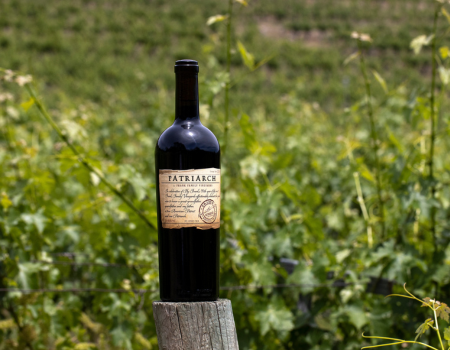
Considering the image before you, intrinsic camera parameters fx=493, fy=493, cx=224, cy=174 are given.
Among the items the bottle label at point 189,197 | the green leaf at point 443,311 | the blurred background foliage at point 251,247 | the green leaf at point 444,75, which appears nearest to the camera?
the green leaf at point 443,311

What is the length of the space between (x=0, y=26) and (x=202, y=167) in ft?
66.6

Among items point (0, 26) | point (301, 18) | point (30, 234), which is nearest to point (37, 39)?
point (0, 26)

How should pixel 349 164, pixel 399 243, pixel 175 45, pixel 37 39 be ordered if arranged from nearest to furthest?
1. pixel 399 243
2. pixel 349 164
3. pixel 37 39
4. pixel 175 45

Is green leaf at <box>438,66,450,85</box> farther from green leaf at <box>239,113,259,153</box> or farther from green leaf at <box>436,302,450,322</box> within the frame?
green leaf at <box>436,302,450,322</box>

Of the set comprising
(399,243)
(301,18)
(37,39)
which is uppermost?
(301,18)

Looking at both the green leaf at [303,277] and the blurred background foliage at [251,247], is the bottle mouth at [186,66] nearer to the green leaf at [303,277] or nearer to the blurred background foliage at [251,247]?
the blurred background foliage at [251,247]

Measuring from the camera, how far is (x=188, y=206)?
1284mm

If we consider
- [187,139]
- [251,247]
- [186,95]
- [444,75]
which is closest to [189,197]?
[187,139]

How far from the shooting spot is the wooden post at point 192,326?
1.24m

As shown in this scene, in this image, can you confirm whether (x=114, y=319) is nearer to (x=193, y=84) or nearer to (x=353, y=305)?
(x=353, y=305)

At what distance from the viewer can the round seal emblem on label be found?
4.24 feet

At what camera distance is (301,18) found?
23625mm

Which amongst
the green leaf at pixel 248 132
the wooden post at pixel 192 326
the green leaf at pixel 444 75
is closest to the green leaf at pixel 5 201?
the green leaf at pixel 248 132

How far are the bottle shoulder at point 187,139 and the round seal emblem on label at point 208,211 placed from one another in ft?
0.46
